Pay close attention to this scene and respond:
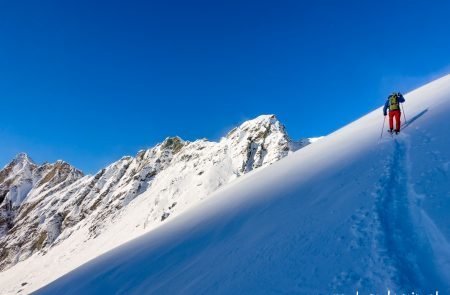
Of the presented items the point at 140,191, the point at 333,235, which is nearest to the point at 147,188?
the point at 140,191

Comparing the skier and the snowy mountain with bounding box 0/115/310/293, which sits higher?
the snowy mountain with bounding box 0/115/310/293

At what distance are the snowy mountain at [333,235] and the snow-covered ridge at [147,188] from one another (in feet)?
255

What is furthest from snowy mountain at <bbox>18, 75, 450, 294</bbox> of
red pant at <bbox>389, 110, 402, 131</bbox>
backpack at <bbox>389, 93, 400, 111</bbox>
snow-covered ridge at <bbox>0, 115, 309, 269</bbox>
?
snow-covered ridge at <bbox>0, 115, 309, 269</bbox>

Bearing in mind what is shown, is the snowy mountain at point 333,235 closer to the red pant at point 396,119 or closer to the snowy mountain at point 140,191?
the red pant at point 396,119

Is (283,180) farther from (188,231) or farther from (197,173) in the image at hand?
(197,173)

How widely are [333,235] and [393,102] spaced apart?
36.7 feet

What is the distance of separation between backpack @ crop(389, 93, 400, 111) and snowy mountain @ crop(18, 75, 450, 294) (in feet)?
3.12

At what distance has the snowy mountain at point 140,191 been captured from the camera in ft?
354

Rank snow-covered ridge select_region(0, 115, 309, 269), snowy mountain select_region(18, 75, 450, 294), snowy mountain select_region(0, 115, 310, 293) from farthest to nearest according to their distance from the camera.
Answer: snow-covered ridge select_region(0, 115, 309, 269) < snowy mountain select_region(0, 115, 310, 293) < snowy mountain select_region(18, 75, 450, 294)

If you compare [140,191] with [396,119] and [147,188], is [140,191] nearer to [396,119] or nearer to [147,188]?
[147,188]

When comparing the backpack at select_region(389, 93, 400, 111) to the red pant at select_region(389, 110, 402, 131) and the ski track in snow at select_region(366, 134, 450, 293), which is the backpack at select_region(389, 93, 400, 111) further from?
the ski track in snow at select_region(366, 134, 450, 293)

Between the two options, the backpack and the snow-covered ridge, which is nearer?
the backpack

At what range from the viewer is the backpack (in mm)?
16281

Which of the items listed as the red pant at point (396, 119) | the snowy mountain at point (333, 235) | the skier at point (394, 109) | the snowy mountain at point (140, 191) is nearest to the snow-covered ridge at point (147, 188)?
the snowy mountain at point (140, 191)
